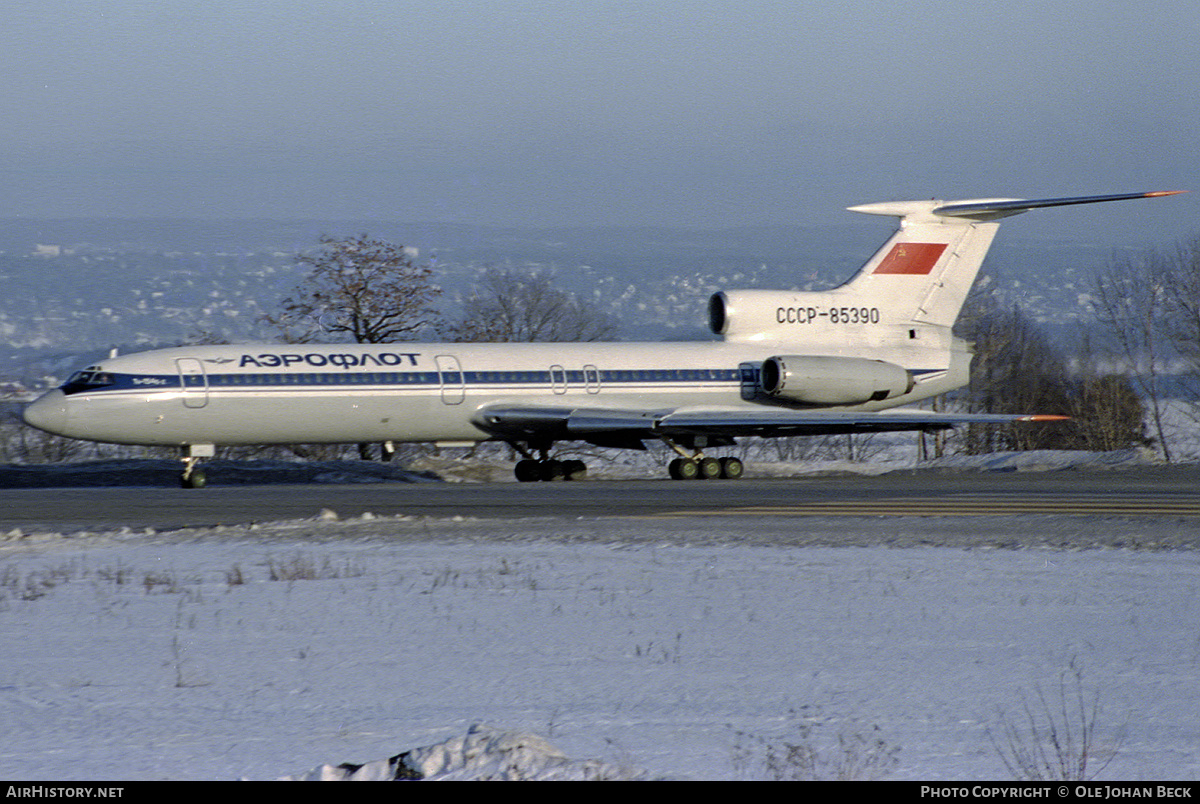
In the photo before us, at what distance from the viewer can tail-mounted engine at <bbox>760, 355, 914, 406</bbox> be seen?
31.0 meters

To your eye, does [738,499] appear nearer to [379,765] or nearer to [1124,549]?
[1124,549]

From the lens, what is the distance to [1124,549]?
1469cm

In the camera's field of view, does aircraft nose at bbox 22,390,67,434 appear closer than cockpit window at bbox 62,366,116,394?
Yes

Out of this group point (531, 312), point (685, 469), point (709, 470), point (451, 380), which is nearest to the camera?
point (451, 380)

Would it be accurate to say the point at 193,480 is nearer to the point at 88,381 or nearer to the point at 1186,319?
the point at 88,381

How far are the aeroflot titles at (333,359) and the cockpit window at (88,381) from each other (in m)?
2.66

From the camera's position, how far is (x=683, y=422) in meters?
28.7

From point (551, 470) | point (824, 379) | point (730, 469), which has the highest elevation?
point (824, 379)

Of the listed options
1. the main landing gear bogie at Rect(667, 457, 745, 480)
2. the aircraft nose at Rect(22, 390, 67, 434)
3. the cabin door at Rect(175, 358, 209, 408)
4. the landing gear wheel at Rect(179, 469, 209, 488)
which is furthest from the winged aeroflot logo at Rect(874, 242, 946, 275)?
the aircraft nose at Rect(22, 390, 67, 434)

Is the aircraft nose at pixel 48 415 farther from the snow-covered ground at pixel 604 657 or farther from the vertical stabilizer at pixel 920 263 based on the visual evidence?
the vertical stabilizer at pixel 920 263

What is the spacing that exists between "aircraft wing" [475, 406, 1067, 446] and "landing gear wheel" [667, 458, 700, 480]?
899 millimetres

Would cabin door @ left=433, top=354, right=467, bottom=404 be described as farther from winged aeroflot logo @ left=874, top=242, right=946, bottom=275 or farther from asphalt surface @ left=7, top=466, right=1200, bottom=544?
winged aeroflot logo @ left=874, top=242, right=946, bottom=275

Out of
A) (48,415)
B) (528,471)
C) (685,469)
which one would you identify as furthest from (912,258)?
(48,415)

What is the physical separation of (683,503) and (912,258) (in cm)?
1436
